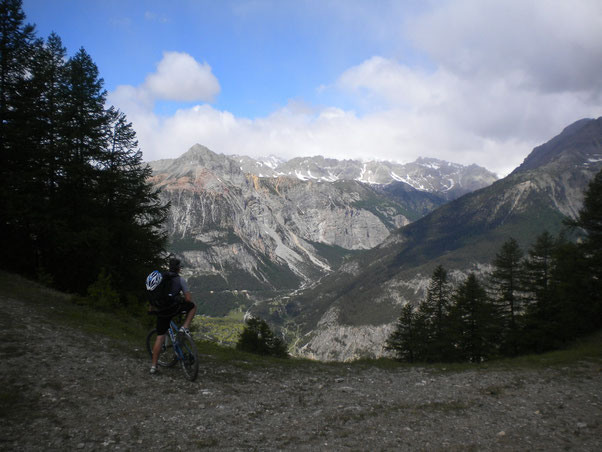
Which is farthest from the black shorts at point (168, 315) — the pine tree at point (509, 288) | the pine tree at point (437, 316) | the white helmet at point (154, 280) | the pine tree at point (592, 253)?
the pine tree at point (509, 288)

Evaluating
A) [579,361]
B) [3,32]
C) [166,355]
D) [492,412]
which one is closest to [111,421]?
[166,355]

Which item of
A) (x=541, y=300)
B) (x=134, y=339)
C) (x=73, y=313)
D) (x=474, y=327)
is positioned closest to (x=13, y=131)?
(x=73, y=313)

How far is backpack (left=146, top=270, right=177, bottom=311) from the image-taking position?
10617mm

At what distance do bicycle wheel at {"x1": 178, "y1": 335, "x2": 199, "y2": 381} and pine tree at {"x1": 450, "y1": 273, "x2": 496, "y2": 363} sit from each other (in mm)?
27948

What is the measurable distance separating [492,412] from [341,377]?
5.25 meters

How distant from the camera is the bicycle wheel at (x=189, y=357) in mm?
10305

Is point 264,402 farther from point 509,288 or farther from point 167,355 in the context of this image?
point 509,288

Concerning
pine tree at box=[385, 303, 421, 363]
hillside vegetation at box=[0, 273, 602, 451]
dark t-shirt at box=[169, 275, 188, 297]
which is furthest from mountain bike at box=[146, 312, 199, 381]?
pine tree at box=[385, 303, 421, 363]

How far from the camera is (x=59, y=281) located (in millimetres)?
23375

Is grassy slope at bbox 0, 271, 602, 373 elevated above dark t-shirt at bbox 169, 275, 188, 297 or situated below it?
below

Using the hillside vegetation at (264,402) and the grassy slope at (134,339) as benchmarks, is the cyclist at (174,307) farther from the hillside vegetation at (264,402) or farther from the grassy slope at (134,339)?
the grassy slope at (134,339)

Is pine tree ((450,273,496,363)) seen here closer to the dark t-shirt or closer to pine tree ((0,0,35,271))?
the dark t-shirt

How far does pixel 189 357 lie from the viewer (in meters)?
10.6

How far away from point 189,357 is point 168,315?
1471 millimetres
